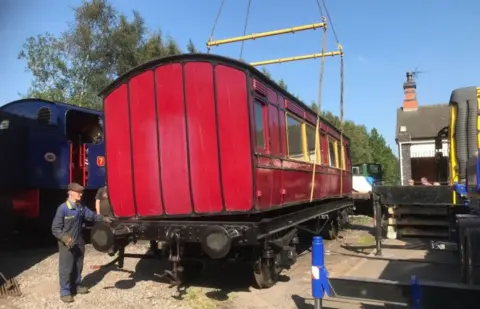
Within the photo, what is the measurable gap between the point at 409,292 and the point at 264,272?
2869 mm

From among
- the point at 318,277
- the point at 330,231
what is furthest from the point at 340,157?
the point at 318,277

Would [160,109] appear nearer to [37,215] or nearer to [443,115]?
[37,215]

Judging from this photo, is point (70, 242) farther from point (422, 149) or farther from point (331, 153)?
point (422, 149)

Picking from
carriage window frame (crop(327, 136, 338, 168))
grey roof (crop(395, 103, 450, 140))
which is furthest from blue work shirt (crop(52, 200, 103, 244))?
grey roof (crop(395, 103, 450, 140))

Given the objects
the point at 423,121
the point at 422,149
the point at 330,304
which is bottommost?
the point at 330,304

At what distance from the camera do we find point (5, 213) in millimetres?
9273

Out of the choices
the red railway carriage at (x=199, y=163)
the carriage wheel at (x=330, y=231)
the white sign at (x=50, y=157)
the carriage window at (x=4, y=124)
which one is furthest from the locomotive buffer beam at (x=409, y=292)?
the carriage window at (x=4, y=124)

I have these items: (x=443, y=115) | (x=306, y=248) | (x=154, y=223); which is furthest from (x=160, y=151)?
(x=443, y=115)

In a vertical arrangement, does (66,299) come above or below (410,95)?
below

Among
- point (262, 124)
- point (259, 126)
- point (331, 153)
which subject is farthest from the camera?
point (331, 153)

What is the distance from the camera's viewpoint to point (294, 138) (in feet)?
26.9

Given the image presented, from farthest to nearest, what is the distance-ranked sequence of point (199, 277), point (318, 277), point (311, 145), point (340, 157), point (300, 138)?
point (340, 157), point (311, 145), point (300, 138), point (199, 277), point (318, 277)

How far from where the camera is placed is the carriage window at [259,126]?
6315mm

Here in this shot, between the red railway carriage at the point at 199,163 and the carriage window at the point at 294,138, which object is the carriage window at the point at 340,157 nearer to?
the carriage window at the point at 294,138
